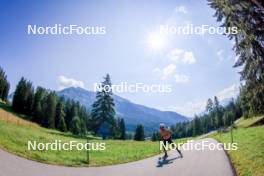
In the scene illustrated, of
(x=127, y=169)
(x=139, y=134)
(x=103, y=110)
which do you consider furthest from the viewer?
(x=139, y=134)

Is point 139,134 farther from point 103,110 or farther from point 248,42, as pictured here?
point 248,42

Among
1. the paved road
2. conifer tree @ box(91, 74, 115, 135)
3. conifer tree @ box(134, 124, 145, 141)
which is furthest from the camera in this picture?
conifer tree @ box(134, 124, 145, 141)

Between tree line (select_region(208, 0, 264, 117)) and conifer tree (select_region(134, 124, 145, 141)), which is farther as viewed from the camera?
conifer tree (select_region(134, 124, 145, 141))

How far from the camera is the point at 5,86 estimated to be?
302 ft

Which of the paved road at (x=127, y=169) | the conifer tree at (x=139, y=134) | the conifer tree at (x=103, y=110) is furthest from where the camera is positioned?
the conifer tree at (x=139, y=134)

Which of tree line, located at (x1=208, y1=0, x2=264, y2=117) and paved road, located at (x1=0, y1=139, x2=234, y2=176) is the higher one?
tree line, located at (x1=208, y1=0, x2=264, y2=117)

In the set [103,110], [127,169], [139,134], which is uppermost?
[103,110]

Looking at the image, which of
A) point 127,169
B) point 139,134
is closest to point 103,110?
point 127,169

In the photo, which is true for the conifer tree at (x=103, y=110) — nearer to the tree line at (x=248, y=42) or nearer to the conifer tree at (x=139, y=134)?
the tree line at (x=248, y=42)

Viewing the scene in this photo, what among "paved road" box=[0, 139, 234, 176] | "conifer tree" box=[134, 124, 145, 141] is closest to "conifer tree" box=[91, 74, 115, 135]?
"paved road" box=[0, 139, 234, 176]

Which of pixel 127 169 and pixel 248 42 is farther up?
pixel 248 42

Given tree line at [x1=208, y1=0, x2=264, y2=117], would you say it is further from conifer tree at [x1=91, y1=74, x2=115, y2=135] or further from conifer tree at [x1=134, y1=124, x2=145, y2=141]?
conifer tree at [x1=134, y1=124, x2=145, y2=141]

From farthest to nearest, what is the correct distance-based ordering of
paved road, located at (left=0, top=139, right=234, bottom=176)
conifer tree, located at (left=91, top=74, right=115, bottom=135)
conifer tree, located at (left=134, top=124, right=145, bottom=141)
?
conifer tree, located at (left=134, top=124, right=145, bottom=141)
conifer tree, located at (left=91, top=74, right=115, bottom=135)
paved road, located at (left=0, top=139, right=234, bottom=176)

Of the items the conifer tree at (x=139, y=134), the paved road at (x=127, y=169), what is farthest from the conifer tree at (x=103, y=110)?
the conifer tree at (x=139, y=134)
